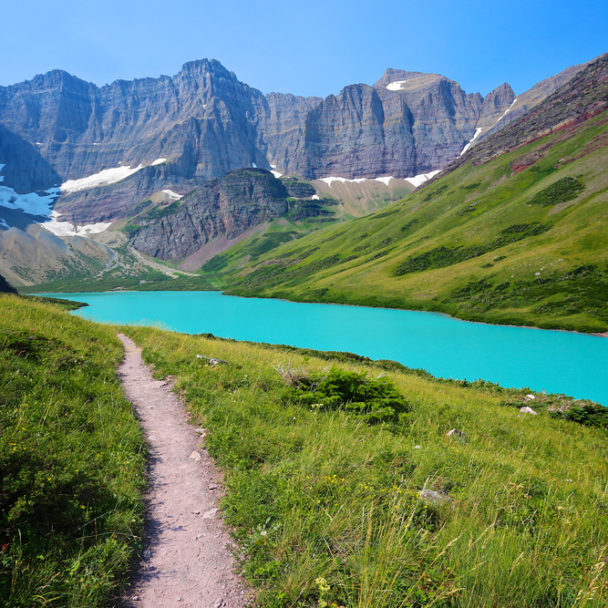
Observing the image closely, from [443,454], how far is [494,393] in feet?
61.8

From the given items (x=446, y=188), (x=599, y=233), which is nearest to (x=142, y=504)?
→ (x=599, y=233)

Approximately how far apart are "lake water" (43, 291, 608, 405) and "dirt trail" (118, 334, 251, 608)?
23.4m

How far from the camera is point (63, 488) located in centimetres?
484

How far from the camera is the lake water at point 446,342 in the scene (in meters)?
37.5

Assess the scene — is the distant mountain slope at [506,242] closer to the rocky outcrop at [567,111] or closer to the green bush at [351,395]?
the rocky outcrop at [567,111]

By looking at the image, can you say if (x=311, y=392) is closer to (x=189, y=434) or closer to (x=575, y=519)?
(x=189, y=434)

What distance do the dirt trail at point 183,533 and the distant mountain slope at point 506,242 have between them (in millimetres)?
74211

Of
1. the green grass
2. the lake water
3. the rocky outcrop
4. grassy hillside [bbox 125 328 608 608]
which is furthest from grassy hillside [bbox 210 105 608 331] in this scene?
the green grass

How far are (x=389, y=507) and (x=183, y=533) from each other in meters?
3.51

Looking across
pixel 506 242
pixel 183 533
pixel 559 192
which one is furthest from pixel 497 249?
pixel 183 533

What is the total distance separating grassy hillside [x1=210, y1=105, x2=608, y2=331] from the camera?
236ft

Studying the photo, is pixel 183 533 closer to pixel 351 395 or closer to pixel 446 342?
pixel 351 395

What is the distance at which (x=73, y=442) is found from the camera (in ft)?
20.8

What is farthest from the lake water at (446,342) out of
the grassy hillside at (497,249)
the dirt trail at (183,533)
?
the dirt trail at (183,533)
